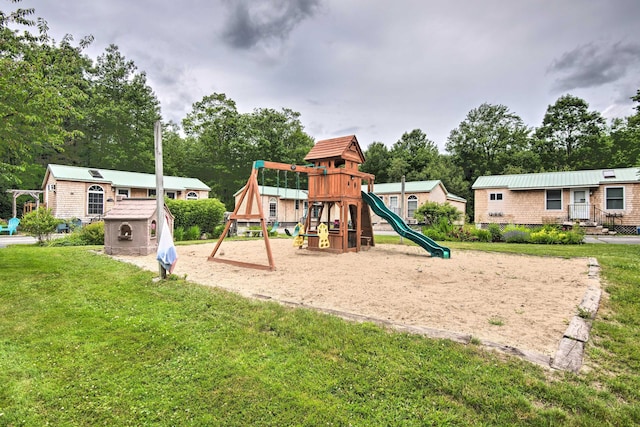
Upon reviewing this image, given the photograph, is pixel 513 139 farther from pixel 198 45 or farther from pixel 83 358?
pixel 83 358

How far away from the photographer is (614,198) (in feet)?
64.8

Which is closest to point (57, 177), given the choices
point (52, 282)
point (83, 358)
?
point (52, 282)

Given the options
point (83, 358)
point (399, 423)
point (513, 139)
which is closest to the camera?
point (399, 423)

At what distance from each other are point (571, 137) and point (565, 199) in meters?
21.9

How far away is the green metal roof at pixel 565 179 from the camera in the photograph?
19719 millimetres

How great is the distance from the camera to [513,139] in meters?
39.8

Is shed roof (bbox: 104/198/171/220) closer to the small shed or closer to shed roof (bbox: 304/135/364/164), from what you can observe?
the small shed

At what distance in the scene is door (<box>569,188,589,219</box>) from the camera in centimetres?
2023

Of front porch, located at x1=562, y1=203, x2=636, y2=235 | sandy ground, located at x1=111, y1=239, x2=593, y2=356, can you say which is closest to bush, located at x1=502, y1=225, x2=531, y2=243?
sandy ground, located at x1=111, y1=239, x2=593, y2=356

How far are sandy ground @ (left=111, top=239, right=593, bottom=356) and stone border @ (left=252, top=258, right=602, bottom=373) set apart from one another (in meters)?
0.12

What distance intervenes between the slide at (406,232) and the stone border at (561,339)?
206 inches

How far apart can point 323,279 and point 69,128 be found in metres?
38.1

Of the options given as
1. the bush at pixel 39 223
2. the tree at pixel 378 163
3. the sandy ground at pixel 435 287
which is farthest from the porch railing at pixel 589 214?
the bush at pixel 39 223

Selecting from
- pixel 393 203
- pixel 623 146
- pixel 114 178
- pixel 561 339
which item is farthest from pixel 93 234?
pixel 623 146
